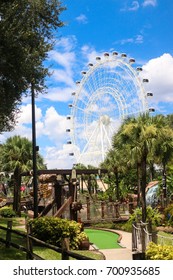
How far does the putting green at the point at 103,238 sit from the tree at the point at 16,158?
6613mm

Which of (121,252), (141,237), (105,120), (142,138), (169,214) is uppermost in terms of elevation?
(105,120)

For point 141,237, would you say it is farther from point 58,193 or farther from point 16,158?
point 16,158

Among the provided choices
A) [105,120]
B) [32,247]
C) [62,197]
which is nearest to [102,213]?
[62,197]

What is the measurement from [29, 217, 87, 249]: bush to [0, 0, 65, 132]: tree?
334 centimetres

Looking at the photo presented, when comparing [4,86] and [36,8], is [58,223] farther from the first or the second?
A: [36,8]

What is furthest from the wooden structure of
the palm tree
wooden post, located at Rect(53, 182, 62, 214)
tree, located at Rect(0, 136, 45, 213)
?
tree, located at Rect(0, 136, 45, 213)

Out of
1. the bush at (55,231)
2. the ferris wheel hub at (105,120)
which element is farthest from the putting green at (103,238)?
the ferris wheel hub at (105,120)

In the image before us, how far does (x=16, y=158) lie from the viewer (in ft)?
89.2

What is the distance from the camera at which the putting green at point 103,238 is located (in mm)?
15784

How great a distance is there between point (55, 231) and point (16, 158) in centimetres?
1588

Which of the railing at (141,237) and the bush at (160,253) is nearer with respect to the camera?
the bush at (160,253)

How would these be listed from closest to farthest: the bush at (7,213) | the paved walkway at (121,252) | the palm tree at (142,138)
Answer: the paved walkway at (121,252) < the palm tree at (142,138) < the bush at (7,213)

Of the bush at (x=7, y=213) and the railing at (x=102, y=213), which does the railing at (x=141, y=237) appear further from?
the bush at (x=7, y=213)
